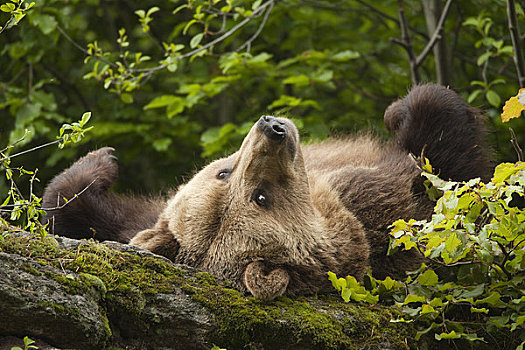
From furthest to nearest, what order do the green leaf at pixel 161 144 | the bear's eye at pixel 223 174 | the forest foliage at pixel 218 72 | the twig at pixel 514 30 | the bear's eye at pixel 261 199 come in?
the green leaf at pixel 161 144 < the forest foliage at pixel 218 72 < the twig at pixel 514 30 < the bear's eye at pixel 223 174 < the bear's eye at pixel 261 199

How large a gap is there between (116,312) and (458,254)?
1.96 metres

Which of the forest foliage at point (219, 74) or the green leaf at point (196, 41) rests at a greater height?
the green leaf at point (196, 41)

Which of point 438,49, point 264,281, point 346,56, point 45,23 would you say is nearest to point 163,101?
point 45,23

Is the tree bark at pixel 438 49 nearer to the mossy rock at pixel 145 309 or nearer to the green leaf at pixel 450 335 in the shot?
the mossy rock at pixel 145 309

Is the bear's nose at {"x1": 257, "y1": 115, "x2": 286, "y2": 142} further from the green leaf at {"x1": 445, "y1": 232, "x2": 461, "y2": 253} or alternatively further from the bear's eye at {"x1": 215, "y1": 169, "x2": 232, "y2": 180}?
the green leaf at {"x1": 445, "y1": 232, "x2": 461, "y2": 253}

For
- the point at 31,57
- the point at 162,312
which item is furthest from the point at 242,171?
the point at 31,57

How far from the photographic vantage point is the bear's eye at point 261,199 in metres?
4.48

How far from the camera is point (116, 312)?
3615mm

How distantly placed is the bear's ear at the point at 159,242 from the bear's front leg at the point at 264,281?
0.69 m

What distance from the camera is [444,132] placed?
5.49 metres

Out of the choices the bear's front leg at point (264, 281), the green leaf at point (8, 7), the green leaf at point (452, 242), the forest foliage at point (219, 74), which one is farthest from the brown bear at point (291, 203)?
the forest foliage at point (219, 74)

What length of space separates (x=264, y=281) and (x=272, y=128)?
3.45ft

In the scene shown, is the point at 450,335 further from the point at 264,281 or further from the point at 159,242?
the point at 159,242

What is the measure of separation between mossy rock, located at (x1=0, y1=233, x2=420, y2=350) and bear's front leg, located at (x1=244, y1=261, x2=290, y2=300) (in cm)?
7
